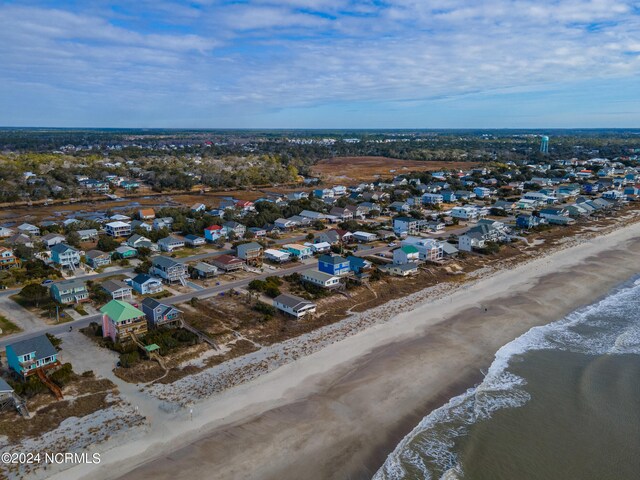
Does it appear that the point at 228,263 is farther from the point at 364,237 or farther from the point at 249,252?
the point at 364,237

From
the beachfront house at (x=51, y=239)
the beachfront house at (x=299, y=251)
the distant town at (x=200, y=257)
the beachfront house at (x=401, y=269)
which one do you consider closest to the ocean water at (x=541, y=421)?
the distant town at (x=200, y=257)

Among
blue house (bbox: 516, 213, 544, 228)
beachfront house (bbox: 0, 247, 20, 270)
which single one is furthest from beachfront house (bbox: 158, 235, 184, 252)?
blue house (bbox: 516, 213, 544, 228)

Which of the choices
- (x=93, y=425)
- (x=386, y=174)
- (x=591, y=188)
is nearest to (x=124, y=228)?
(x=93, y=425)

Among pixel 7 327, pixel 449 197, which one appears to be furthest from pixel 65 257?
pixel 449 197

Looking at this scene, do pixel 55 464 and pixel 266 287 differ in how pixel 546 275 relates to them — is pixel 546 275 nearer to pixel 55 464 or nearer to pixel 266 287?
pixel 266 287

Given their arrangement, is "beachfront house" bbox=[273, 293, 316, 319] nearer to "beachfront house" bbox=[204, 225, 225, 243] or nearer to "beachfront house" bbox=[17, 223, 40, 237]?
"beachfront house" bbox=[204, 225, 225, 243]
